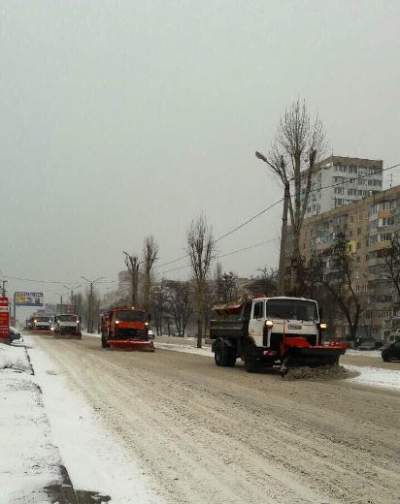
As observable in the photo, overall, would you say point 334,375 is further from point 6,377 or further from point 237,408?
point 6,377

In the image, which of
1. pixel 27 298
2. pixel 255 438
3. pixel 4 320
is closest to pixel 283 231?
pixel 4 320

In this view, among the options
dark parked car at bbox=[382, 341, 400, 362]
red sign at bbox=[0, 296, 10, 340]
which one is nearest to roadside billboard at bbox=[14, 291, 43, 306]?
red sign at bbox=[0, 296, 10, 340]

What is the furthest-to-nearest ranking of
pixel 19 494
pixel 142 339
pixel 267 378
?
pixel 142 339 → pixel 267 378 → pixel 19 494

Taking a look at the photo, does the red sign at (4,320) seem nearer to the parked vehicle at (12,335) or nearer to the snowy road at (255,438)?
the parked vehicle at (12,335)

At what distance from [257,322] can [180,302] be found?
83.5 metres

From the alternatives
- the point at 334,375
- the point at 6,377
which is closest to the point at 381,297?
the point at 334,375

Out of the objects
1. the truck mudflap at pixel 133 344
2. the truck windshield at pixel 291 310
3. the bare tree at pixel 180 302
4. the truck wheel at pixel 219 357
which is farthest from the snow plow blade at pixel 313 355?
the bare tree at pixel 180 302

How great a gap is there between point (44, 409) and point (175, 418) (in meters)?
2.30

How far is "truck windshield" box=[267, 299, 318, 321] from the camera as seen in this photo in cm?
2025

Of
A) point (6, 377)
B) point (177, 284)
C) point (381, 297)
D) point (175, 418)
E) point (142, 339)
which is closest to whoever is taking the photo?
point (175, 418)

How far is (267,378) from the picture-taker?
1847cm

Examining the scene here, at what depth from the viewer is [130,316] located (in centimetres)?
3516

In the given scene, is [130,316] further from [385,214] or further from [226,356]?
[385,214]

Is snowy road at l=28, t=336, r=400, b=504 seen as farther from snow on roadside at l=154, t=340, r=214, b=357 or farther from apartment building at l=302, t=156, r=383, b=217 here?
apartment building at l=302, t=156, r=383, b=217
